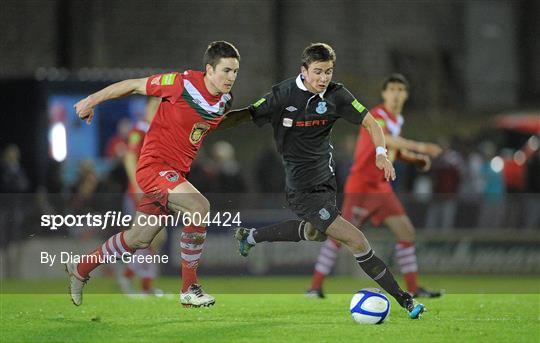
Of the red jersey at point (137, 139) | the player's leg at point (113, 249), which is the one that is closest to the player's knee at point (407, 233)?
the red jersey at point (137, 139)

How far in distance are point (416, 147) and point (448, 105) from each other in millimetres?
18197

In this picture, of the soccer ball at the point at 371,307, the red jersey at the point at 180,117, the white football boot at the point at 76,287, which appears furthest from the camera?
the white football boot at the point at 76,287

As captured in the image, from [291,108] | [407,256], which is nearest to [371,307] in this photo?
[291,108]

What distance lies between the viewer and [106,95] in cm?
894

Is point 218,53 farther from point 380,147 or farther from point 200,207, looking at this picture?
point 380,147

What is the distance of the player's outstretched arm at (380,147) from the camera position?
8.77 meters

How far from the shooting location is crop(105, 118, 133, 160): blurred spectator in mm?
19141

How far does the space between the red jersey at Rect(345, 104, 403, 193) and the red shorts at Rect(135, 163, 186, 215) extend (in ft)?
10.3

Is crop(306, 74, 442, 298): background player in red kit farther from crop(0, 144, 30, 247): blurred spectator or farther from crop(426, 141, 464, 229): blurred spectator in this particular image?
crop(426, 141, 464, 229): blurred spectator

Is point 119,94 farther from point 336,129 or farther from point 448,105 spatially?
point 448,105

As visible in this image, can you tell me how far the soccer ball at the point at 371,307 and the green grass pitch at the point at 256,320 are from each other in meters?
0.10

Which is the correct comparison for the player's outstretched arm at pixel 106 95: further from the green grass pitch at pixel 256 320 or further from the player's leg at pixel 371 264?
the player's leg at pixel 371 264

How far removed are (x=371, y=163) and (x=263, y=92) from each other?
14237 mm

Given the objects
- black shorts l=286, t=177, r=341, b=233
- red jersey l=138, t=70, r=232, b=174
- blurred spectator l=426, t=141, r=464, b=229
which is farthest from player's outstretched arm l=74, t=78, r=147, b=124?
blurred spectator l=426, t=141, r=464, b=229
